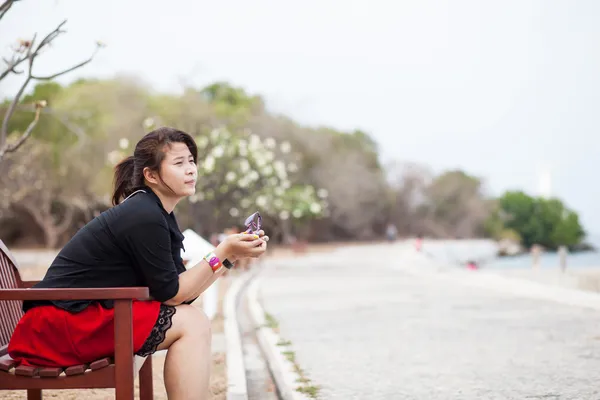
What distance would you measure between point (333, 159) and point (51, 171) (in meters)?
23.1

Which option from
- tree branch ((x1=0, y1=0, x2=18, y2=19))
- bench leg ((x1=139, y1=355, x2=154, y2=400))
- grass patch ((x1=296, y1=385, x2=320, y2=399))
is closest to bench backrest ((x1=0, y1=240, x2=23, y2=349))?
bench leg ((x1=139, y1=355, x2=154, y2=400))

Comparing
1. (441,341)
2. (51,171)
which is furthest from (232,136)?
(441,341)

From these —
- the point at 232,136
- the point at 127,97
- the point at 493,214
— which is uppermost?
the point at 127,97

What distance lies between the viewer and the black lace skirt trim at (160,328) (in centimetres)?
411

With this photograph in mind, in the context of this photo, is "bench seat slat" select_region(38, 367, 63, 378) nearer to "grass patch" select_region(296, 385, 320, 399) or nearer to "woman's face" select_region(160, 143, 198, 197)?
"woman's face" select_region(160, 143, 198, 197)

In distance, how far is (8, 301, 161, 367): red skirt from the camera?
405 cm

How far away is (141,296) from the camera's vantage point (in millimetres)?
3855

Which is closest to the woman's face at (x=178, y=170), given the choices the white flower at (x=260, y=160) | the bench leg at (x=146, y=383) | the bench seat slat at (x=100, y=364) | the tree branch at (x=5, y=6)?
the bench seat slat at (x=100, y=364)

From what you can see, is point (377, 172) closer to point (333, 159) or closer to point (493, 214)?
point (333, 159)

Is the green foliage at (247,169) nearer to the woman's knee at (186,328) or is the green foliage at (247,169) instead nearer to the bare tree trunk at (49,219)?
the bare tree trunk at (49,219)

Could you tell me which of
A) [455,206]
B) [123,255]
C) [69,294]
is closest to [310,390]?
[123,255]

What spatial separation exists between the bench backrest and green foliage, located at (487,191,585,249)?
110 metres

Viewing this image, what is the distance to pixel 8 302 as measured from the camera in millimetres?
4914

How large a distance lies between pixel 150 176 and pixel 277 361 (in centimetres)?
394
